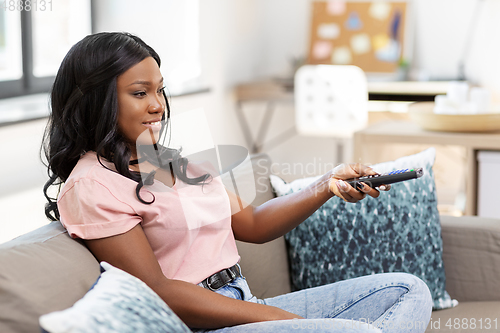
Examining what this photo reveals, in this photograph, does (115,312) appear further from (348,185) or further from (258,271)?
(258,271)

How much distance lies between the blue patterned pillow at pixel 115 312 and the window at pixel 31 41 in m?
1.58

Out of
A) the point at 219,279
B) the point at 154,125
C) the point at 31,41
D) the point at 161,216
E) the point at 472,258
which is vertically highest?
the point at 31,41

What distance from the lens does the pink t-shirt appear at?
845mm

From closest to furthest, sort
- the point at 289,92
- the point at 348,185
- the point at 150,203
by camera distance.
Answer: the point at 150,203 → the point at 348,185 → the point at 289,92

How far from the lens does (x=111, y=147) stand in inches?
36.5

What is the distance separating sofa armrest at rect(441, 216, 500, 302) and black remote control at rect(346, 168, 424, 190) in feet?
1.62

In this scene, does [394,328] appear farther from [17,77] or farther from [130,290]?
[17,77]

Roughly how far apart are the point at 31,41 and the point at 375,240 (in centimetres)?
161

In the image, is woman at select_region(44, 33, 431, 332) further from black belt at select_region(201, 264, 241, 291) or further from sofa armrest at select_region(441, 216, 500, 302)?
sofa armrest at select_region(441, 216, 500, 302)

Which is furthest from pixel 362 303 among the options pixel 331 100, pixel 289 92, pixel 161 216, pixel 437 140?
pixel 289 92

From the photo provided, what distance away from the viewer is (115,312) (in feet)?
2.15

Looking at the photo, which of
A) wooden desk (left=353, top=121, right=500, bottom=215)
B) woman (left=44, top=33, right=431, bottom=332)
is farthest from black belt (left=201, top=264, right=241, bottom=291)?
wooden desk (left=353, top=121, right=500, bottom=215)

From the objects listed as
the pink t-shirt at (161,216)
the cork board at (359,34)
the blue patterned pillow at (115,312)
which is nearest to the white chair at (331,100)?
the cork board at (359,34)

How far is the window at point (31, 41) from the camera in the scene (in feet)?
6.82
